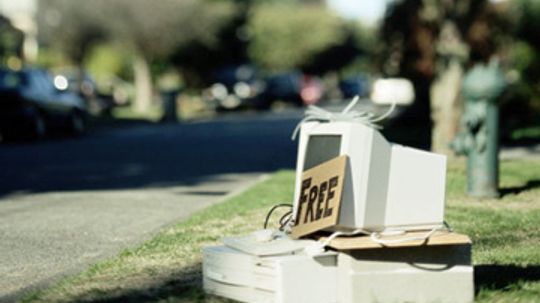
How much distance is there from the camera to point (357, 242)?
5684mm

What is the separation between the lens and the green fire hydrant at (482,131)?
11.0 m

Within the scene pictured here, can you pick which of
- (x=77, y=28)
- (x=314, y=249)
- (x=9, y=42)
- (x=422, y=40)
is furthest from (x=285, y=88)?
(x=314, y=249)

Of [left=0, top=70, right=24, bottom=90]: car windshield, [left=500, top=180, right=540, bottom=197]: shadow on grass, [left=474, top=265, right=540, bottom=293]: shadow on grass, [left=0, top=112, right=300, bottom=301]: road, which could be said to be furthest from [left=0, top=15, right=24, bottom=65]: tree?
[left=474, top=265, right=540, bottom=293]: shadow on grass

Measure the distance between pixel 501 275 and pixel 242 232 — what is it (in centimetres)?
263

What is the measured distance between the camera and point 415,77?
2697 centimetres

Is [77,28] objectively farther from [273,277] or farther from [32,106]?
[273,277]

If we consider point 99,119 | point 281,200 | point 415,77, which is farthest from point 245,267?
point 99,119

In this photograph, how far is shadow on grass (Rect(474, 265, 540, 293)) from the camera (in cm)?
632

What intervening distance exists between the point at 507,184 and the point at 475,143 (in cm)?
147

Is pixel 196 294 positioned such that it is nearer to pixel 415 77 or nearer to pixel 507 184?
pixel 507 184

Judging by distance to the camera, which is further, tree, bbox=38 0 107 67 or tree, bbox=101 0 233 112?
tree, bbox=38 0 107 67

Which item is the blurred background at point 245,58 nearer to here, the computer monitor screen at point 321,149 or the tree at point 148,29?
the tree at point 148,29

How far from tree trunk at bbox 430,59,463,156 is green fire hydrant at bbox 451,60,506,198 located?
423cm

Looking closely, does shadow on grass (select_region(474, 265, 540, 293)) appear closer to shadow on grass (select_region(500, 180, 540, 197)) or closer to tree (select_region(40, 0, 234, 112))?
shadow on grass (select_region(500, 180, 540, 197))
